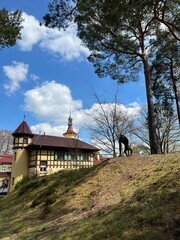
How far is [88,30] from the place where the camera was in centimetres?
1102

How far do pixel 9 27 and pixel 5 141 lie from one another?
132ft

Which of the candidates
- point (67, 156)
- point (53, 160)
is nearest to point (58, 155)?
point (53, 160)

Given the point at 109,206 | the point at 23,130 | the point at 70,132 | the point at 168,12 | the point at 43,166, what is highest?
the point at 70,132

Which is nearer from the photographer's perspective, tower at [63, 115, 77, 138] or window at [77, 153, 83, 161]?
window at [77, 153, 83, 161]

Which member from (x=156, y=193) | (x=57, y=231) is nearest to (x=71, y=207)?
(x=57, y=231)

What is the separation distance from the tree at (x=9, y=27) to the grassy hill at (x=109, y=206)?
581 centimetres

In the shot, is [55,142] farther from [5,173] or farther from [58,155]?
[5,173]

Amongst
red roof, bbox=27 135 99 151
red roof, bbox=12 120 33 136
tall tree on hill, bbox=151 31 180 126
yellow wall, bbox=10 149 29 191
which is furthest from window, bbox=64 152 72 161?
tall tree on hill, bbox=151 31 180 126

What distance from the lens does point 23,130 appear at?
96.2 ft

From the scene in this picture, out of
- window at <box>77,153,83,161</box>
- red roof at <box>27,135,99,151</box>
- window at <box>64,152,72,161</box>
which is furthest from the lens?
window at <box>77,153,83,161</box>

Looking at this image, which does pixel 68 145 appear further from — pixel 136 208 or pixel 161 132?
pixel 136 208

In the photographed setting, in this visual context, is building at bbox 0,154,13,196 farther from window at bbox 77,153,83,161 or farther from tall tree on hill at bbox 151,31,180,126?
tall tree on hill at bbox 151,31,180,126

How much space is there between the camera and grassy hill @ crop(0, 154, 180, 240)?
4.45 meters

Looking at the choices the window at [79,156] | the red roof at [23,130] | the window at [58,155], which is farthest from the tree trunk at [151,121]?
the red roof at [23,130]
